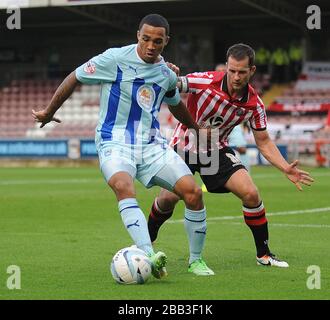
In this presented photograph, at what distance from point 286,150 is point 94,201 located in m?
15.5

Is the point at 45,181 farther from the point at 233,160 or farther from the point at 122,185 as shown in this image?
the point at 122,185

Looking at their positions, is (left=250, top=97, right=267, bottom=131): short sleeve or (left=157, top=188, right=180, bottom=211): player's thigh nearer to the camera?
(left=250, top=97, right=267, bottom=131): short sleeve

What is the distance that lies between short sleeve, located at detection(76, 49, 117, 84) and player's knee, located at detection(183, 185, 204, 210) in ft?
3.80

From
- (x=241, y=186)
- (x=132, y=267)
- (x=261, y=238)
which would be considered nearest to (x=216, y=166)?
(x=241, y=186)

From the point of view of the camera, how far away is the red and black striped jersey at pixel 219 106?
9.02m

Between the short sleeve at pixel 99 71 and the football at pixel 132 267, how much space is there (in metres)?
Answer: 1.52

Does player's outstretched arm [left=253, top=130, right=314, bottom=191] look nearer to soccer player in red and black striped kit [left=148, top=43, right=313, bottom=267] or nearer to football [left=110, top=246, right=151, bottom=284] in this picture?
soccer player in red and black striped kit [left=148, top=43, right=313, bottom=267]

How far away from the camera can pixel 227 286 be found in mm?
7367

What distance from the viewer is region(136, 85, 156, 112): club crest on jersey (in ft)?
26.3

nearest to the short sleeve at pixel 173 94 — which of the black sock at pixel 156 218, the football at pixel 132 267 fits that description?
the black sock at pixel 156 218

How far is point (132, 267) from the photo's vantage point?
7375mm

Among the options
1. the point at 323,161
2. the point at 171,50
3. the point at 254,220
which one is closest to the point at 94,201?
the point at 254,220

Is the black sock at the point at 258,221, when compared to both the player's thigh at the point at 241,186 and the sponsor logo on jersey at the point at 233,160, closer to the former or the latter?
the player's thigh at the point at 241,186

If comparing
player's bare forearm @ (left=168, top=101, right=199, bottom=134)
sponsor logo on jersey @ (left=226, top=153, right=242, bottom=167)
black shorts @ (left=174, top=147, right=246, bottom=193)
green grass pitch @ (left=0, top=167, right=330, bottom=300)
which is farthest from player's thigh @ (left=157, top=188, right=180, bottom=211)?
player's bare forearm @ (left=168, top=101, right=199, bottom=134)
